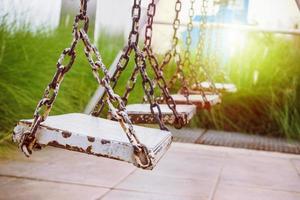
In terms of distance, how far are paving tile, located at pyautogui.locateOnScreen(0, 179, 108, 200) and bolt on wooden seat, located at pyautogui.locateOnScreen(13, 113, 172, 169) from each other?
83 centimetres

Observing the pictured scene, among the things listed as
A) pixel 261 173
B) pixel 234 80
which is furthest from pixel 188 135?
pixel 261 173

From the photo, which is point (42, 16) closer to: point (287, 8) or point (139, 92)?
point (139, 92)

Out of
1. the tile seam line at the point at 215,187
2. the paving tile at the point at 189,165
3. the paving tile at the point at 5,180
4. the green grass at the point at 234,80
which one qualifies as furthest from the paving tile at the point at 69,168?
the tile seam line at the point at 215,187

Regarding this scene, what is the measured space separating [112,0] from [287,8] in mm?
2581

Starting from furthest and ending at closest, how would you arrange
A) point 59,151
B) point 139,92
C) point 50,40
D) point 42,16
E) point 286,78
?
point 286,78 < point 139,92 < point 42,16 < point 50,40 < point 59,151

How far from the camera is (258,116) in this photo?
608 cm

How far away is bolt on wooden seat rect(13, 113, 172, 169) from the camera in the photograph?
153 centimetres

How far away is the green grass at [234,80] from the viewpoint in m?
3.76

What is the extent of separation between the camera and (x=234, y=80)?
246 inches

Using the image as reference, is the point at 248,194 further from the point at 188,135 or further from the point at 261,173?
the point at 188,135

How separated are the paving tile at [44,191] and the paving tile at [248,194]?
615 mm

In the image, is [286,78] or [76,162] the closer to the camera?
[76,162]

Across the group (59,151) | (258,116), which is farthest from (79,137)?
(258,116)

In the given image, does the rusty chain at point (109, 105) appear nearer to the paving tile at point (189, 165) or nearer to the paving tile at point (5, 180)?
the paving tile at point (5, 180)
